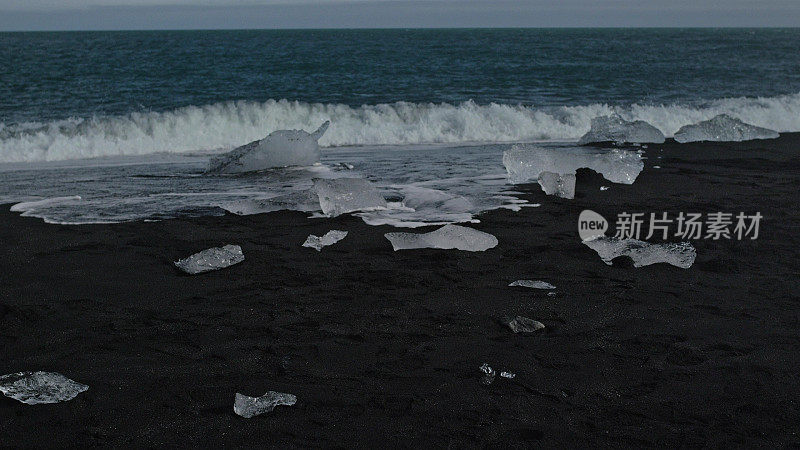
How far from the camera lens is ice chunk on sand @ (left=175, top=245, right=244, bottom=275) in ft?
16.5

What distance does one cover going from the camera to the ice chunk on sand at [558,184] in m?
7.31

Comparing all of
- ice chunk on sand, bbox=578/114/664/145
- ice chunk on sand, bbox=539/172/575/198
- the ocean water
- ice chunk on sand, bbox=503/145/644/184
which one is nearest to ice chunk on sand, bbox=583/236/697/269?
the ocean water

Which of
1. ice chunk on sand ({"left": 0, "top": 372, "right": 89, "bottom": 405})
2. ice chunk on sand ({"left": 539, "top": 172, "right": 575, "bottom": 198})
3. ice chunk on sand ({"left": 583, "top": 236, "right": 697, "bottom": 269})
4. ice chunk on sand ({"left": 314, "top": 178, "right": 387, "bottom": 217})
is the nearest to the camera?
ice chunk on sand ({"left": 0, "top": 372, "right": 89, "bottom": 405})

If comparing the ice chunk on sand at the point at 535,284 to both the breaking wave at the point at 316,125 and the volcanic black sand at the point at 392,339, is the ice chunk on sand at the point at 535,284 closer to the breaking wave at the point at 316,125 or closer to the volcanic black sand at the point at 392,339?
the volcanic black sand at the point at 392,339

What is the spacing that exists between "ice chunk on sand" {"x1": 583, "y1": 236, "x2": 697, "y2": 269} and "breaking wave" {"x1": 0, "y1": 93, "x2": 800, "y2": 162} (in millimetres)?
7666

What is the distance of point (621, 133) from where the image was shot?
1152 cm

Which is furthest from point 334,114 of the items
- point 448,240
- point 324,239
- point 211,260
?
point 211,260

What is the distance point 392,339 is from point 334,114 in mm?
10977

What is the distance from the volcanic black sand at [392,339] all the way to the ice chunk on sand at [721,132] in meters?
5.76

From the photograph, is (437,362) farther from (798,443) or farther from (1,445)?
(1,445)

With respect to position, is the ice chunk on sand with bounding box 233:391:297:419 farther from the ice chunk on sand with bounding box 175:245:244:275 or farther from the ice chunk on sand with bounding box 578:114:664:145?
the ice chunk on sand with bounding box 578:114:664:145

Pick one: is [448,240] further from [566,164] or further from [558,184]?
[566,164]

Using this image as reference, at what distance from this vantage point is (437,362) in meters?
3.71

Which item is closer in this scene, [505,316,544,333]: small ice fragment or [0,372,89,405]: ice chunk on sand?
[0,372,89,405]: ice chunk on sand
